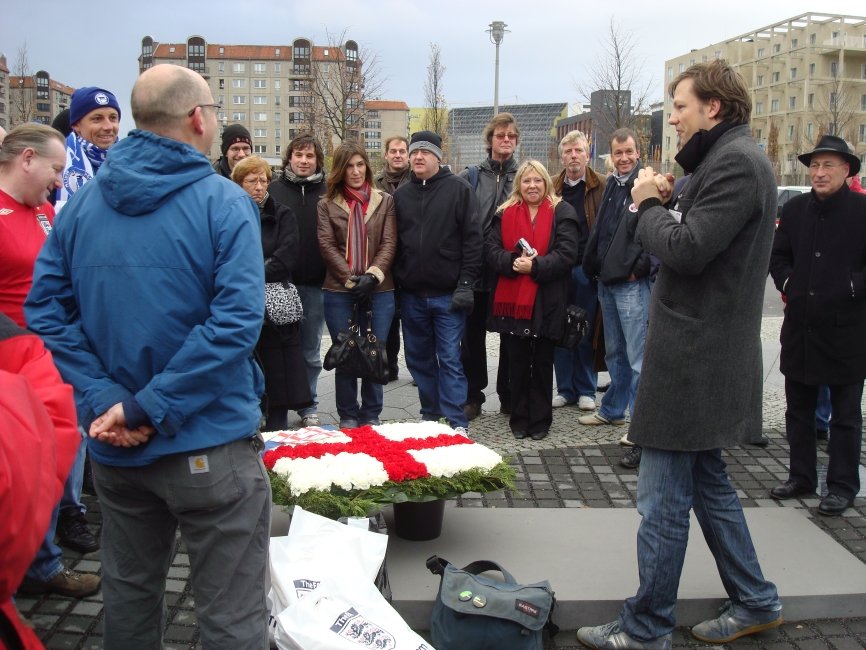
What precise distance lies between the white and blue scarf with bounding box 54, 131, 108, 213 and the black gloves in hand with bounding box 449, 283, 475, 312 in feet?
8.16

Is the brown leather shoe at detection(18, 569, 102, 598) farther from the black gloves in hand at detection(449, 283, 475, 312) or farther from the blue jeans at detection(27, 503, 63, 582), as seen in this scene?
the black gloves in hand at detection(449, 283, 475, 312)

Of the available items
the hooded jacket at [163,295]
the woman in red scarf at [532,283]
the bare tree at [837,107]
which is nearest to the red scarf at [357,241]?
the woman in red scarf at [532,283]

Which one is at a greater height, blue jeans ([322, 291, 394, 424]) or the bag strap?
blue jeans ([322, 291, 394, 424])

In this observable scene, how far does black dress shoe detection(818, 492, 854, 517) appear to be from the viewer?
4641 mm

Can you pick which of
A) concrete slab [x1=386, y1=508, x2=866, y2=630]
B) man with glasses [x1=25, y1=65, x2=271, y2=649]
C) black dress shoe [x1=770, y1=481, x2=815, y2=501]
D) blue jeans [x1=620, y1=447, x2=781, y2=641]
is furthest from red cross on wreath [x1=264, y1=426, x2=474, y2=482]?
black dress shoe [x1=770, y1=481, x2=815, y2=501]

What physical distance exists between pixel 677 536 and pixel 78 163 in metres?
4.04

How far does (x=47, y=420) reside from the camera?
1521 mm

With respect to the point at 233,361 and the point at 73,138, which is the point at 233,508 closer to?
the point at 233,361

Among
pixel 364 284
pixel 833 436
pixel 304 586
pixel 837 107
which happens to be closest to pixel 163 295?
pixel 304 586

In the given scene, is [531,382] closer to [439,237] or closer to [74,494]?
[439,237]

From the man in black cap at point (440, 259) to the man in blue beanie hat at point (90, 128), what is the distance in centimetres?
206

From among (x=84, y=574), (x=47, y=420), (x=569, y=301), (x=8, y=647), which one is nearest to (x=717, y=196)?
(x=47, y=420)

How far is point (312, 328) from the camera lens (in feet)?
21.2

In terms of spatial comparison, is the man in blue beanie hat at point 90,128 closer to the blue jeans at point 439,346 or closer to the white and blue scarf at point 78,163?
the white and blue scarf at point 78,163
